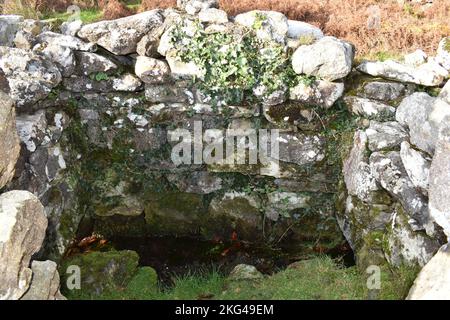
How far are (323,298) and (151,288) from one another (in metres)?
2.59

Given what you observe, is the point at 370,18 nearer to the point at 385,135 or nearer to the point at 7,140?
Answer: the point at 385,135

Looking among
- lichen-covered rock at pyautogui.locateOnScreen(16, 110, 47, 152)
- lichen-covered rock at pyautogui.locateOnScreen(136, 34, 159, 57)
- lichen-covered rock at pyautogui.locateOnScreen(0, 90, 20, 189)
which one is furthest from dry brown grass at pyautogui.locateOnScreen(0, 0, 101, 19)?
lichen-covered rock at pyautogui.locateOnScreen(0, 90, 20, 189)

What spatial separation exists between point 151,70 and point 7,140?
102 inches

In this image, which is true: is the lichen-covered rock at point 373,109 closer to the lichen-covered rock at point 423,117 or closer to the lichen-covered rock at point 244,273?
the lichen-covered rock at point 423,117

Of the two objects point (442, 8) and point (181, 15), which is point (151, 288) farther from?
point (442, 8)

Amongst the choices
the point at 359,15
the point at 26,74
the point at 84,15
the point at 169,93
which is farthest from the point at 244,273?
the point at 84,15

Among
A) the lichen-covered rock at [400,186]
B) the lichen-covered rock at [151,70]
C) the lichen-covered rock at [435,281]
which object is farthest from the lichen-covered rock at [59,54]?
the lichen-covered rock at [435,281]

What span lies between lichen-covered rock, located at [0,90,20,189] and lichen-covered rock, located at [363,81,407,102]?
5.05 m

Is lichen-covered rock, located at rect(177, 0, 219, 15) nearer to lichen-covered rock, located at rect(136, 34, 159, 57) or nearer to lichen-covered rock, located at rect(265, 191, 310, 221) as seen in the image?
lichen-covered rock, located at rect(136, 34, 159, 57)

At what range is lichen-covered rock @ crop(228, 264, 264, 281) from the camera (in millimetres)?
7541

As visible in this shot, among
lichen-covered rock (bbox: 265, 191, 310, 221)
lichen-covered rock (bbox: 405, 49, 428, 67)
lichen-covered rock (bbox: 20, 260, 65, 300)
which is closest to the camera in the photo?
lichen-covered rock (bbox: 20, 260, 65, 300)

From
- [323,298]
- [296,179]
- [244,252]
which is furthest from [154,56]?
[323,298]

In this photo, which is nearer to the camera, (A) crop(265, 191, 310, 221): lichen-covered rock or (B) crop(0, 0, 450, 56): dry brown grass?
(A) crop(265, 191, 310, 221): lichen-covered rock

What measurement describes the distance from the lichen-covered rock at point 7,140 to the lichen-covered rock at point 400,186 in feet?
15.6
